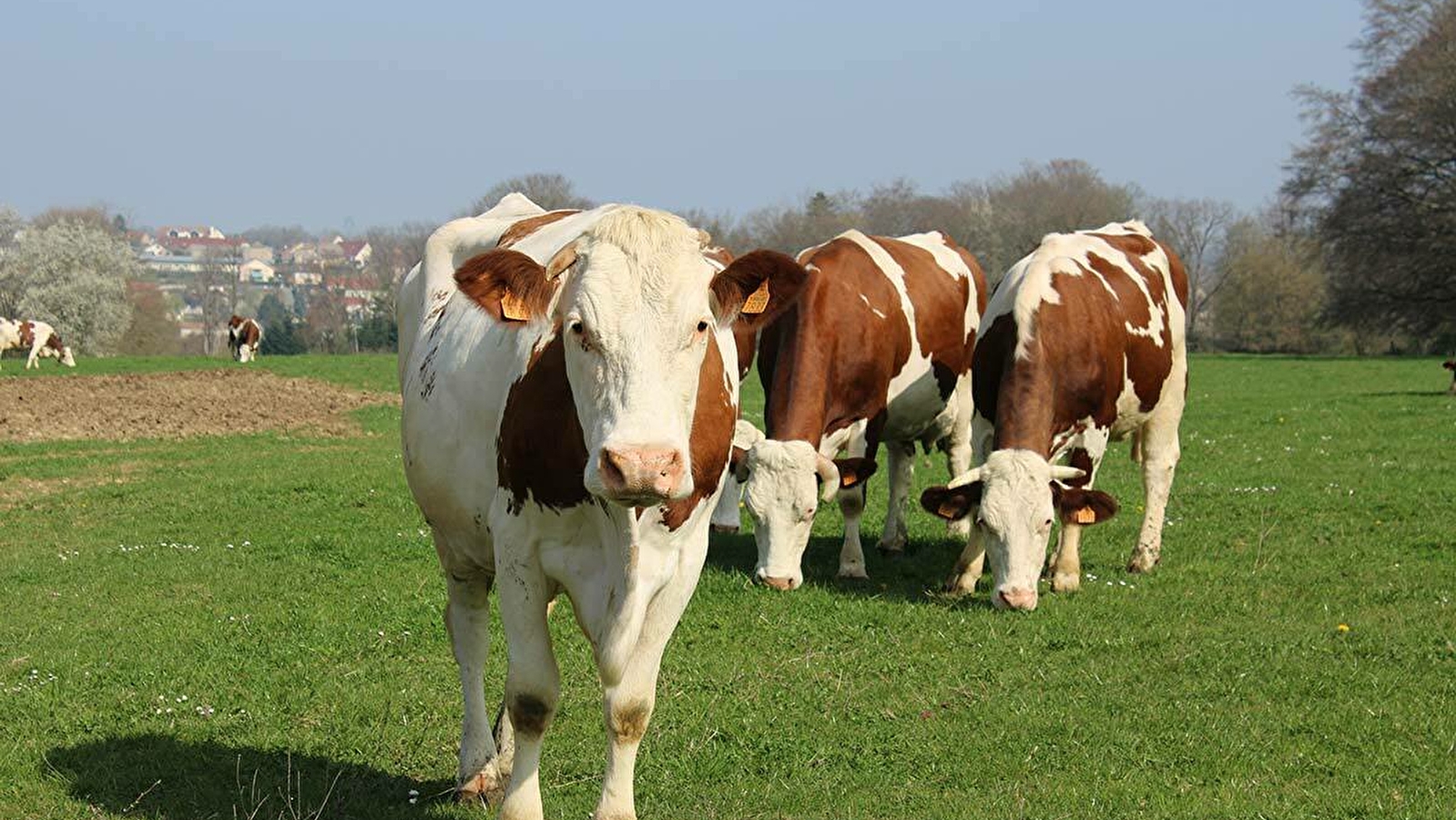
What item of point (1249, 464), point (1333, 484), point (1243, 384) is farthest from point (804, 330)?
point (1243, 384)

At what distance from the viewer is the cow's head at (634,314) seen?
13.1 ft

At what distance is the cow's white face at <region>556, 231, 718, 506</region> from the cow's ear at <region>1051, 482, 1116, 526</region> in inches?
223

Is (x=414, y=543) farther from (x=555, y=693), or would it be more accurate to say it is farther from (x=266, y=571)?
(x=555, y=693)

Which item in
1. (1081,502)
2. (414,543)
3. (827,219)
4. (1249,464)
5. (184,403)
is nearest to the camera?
(1081,502)

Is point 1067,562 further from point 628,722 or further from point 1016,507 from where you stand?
point 628,722

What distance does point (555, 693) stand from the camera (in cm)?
499

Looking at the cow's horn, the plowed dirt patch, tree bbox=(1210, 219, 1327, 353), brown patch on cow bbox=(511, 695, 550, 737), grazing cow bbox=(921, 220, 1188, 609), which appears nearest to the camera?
brown patch on cow bbox=(511, 695, 550, 737)

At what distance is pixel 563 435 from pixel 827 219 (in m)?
74.3

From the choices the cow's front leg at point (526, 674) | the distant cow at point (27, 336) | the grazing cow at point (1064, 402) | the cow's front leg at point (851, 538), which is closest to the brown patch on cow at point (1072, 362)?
the grazing cow at point (1064, 402)

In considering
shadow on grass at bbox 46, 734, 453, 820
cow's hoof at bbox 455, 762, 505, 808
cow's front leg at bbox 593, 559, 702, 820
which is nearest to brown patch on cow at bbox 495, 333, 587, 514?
cow's front leg at bbox 593, 559, 702, 820

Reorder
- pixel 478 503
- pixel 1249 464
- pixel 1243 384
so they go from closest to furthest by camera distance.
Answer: pixel 478 503
pixel 1249 464
pixel 1243 384

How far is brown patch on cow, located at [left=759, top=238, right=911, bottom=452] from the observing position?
1071cm

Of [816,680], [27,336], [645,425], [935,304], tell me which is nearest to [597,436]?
[645,425]

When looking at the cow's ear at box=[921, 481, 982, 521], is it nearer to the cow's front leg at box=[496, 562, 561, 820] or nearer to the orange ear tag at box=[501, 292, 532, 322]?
the cow's front leg at box=[496, 562, 561, 820]
